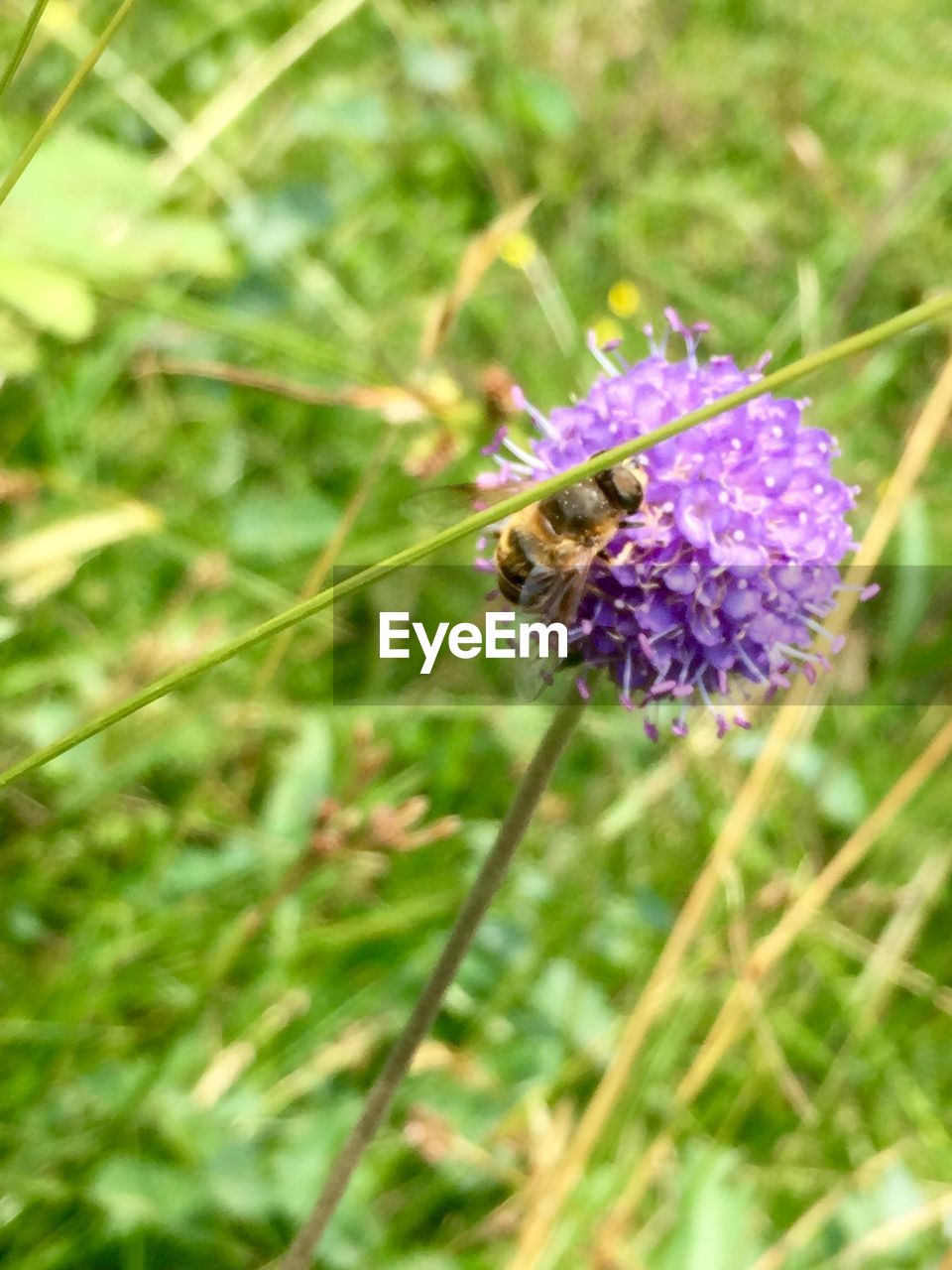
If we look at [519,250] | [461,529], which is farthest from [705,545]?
[519,250]

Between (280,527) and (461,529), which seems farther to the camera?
(280,527)

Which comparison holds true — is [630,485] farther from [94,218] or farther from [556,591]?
[94,218]

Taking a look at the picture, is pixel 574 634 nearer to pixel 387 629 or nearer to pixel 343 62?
pixel 387 629

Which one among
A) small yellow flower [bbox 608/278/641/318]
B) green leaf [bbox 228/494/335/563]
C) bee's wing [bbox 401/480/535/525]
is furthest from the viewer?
small yellow flower [bbox 608/278/641/318]

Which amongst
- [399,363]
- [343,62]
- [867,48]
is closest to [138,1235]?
[399,363]

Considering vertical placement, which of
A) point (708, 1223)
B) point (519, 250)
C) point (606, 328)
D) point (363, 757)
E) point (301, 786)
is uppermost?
point (519, 250)

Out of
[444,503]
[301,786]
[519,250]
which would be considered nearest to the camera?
[444,503]

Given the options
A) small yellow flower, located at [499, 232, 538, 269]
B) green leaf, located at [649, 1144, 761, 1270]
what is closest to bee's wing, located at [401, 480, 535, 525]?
green leaf, located at [649, 1144, 761, 1270]

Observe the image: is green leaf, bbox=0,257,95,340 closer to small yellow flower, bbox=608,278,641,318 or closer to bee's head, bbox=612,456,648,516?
bee's head, bbox=612,456,648,516
